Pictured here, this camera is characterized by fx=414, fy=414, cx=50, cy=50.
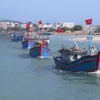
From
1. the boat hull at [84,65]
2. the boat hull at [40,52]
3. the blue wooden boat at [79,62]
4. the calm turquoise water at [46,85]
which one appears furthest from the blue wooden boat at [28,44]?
the boat hull at [84,65]

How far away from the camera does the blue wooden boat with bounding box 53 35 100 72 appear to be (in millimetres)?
29578

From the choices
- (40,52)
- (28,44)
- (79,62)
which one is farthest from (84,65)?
(28,44)

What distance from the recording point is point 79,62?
3028cm

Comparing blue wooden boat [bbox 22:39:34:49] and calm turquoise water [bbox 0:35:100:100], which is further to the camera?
blue wooden boat [bbox 22:39:34:49]

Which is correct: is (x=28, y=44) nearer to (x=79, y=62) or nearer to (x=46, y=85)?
(x=79, y=62)

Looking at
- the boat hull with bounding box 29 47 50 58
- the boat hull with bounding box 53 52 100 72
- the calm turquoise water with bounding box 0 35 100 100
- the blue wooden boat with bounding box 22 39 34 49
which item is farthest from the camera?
the blue wooden boat with bounding box 22 39 34 49

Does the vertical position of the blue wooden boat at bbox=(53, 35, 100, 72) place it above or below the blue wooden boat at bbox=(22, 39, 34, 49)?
above

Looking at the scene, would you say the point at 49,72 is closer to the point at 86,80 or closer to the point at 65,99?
the point at 86,80

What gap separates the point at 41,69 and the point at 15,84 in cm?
861

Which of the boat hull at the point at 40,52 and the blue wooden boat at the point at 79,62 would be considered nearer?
the blue wooden boat at the point at 79,62

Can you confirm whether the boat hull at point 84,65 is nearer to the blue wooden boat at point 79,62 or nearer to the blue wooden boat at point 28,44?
the blue wooden boat at point 79,62

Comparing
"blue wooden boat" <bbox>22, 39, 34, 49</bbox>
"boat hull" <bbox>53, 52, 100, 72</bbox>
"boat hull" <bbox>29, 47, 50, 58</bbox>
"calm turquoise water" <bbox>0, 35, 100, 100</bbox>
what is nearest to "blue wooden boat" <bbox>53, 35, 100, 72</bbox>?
"boat hull" <bbox>53, 52, 100, 72</bbox>

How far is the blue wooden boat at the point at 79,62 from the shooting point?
29.6 m

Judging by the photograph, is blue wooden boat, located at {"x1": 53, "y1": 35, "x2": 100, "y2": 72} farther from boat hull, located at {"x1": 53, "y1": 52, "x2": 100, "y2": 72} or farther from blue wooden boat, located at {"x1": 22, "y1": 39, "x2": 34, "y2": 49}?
blue wooden boat, located at {"x1": 22, "y1": 39, "x2": 34, "y2": 49}
